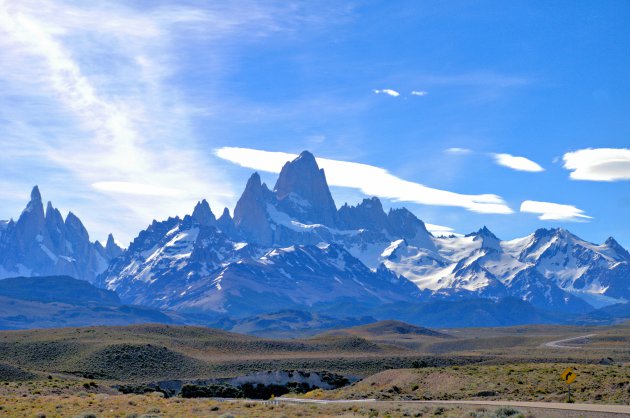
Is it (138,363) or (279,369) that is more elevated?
(138,363)

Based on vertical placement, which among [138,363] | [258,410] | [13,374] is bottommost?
[13,374]

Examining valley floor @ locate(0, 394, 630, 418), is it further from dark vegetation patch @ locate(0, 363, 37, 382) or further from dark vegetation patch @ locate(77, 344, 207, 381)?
dark vegetation patch @ locate(77, 344, 207, 381)

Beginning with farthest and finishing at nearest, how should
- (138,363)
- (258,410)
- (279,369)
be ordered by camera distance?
(138,363)
(279,369)
(258,410)

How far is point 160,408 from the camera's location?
57.1 metres

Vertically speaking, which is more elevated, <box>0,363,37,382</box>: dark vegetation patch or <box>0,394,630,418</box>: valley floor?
Result: <box>0,394,630,418</box>: valley floor

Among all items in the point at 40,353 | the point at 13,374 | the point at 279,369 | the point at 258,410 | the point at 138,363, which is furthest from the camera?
the point at 40,353

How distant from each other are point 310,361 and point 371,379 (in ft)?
207

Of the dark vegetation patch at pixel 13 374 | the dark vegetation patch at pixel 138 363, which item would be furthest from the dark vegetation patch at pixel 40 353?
the dark vegetation patch at pixel 13 374

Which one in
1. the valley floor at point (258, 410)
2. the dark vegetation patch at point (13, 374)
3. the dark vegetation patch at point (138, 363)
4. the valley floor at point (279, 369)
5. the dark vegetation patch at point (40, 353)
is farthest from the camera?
the dark vegetation patch at point (40, 353)

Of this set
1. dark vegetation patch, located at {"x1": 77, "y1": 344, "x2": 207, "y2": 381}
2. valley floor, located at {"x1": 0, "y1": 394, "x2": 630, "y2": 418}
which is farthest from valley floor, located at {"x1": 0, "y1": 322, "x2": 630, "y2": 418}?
dark vegetation patch, located at {"x1": 77, "y1": 344, "x2": 207, "y2": 381}

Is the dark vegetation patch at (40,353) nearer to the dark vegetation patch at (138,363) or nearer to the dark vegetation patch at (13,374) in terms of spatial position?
the dark vegetation patch at (138,363)

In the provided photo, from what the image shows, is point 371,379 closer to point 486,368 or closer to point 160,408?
point 486,368

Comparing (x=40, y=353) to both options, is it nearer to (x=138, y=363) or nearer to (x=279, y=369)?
(x=138, y=363)

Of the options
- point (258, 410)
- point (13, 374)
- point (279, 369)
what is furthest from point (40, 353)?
point (258, 410)
